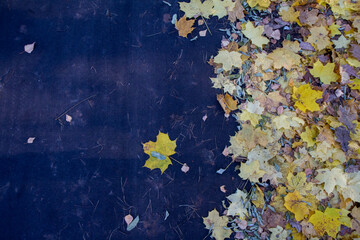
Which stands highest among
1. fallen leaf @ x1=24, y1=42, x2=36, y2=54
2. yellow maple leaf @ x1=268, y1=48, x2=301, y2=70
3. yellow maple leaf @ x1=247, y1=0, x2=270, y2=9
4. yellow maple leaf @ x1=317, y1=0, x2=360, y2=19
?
yellow maple leaf @ x1=317, y1=0, x2=360, y2=19

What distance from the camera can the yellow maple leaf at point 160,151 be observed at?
208cm

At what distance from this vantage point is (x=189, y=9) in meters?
2.23

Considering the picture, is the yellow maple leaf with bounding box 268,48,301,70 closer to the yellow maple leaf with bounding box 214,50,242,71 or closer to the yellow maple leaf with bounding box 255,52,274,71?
the yellow maple leaf with bounding box 255,52,274,71

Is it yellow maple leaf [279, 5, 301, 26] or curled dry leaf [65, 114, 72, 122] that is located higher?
yellow maple leaf [279, 5, 301, 26]

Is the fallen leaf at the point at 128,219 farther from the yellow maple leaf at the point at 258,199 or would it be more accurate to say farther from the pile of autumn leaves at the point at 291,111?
the yellow maple leaf at the point at 258,199

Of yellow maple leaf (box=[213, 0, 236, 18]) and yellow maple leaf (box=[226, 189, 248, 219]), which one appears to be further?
yellow maple leaf (box=[213, 0, 236, 18])

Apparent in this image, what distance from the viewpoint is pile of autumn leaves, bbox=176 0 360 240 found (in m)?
2.08

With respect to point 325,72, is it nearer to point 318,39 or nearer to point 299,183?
point 318,39

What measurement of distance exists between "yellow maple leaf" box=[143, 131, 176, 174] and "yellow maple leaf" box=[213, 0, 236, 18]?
1315mm

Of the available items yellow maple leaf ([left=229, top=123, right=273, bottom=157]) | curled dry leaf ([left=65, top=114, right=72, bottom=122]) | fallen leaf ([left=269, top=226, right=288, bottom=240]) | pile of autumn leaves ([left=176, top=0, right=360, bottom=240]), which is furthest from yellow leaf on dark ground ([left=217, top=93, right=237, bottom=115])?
curled dry leaf ([left=65, top=114, right=72, bottom=122])

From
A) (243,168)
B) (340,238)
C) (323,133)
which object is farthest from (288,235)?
(323,133)

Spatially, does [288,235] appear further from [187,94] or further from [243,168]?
[187,94]

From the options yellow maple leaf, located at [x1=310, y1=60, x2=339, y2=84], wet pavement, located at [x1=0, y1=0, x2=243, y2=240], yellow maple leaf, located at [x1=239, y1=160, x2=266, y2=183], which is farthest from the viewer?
yellow maple leaf, located at [x1=310, y1=60, x2=339, y2=84]

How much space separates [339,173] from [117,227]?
6.89ft
